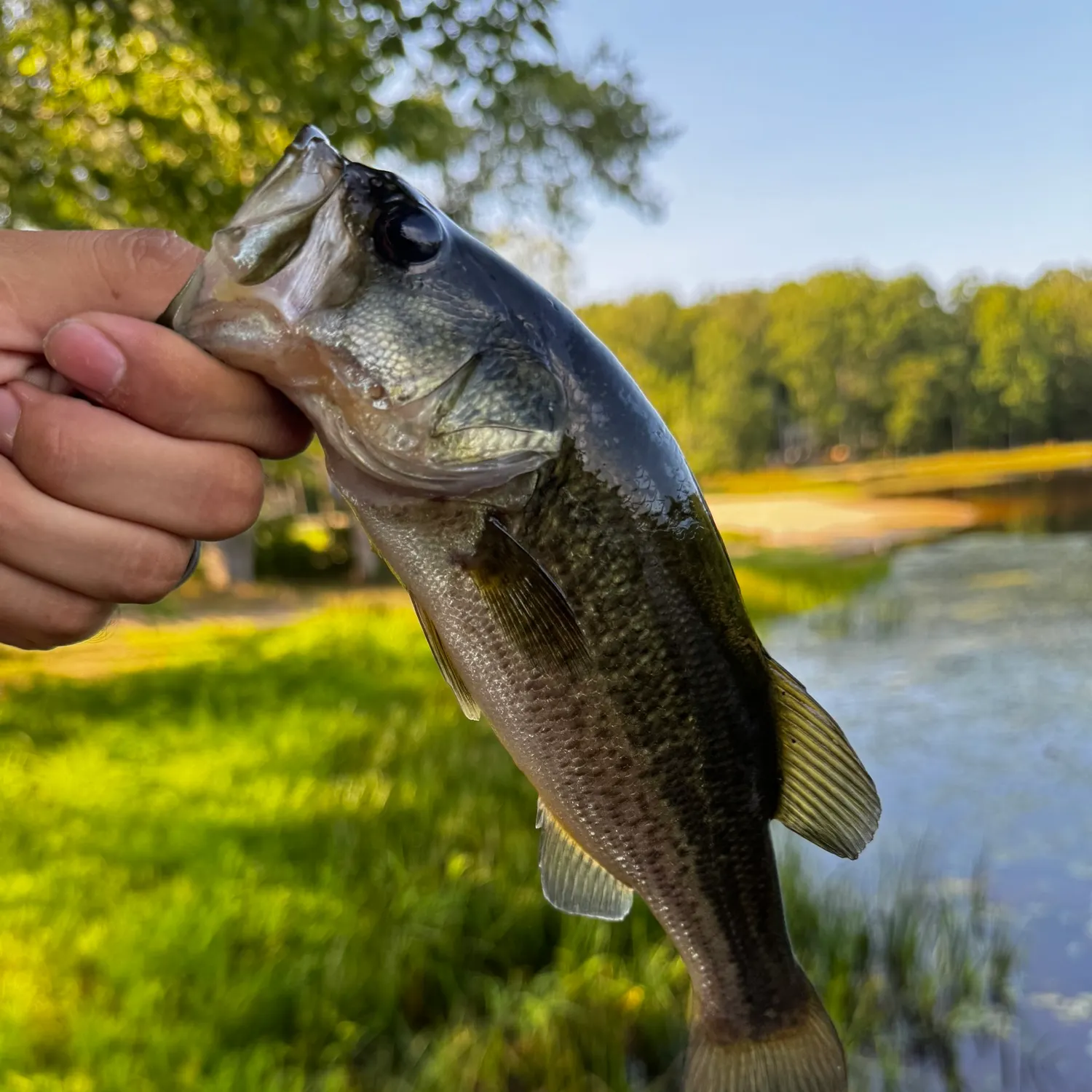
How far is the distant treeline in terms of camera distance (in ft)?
74.1

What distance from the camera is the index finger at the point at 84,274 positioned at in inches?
49.5

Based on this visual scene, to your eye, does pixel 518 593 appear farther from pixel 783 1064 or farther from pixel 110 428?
pixel 783 1064

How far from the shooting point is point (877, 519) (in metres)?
29.1

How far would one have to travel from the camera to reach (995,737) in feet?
27.2

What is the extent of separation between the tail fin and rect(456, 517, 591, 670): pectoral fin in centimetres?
85

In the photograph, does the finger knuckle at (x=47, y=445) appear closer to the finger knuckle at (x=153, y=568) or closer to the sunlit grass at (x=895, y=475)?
the finger knuckle at (x=153, y=568)

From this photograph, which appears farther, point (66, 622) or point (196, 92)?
point (196, 92)

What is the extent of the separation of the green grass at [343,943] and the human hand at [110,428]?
2.28 meters

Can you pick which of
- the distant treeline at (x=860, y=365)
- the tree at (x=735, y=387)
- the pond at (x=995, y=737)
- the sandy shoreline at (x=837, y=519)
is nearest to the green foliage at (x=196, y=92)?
the pond at (x=995, y=737)

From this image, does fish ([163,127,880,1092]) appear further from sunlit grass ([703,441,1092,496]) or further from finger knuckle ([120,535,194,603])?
sunlit grass ([703,441,1092,496])

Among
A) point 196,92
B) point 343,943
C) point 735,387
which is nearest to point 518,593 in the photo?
point 343,943

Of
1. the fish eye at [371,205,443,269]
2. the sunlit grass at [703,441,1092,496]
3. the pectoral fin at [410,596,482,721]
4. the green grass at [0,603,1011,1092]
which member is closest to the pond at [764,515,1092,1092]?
the green grass at [0,603,1011,1092]

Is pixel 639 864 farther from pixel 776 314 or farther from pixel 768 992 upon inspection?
pixel 776 314

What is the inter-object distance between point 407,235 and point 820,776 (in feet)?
3.55
